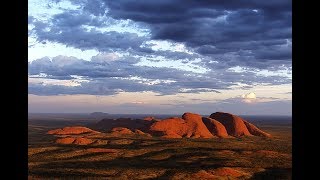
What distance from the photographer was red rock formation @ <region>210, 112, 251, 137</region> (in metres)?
90.4

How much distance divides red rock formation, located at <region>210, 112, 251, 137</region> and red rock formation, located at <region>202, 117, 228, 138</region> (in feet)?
10.6

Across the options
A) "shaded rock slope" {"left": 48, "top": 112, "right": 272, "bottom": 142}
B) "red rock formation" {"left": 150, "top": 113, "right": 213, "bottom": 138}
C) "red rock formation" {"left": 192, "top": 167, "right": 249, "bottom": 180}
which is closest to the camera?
"red rock formation" {"left": 192, "top": 167, "right": 249, "bottom": 180}

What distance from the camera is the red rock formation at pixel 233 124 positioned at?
297ft

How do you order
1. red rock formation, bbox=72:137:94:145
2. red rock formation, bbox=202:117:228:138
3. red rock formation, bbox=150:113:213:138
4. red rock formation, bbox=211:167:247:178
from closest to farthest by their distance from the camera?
red rock formation, bbox=211:167:247:178
red rock formation, bbox=72:137:94:145
red rock formation, bbox=150:113:213:138
red rock formation, bbox=202:117:228:138

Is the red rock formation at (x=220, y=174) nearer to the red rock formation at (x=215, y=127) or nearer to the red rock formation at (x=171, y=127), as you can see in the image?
the red rock formation at (x=171, y=127)

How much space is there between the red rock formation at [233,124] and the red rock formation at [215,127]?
10.6 feet

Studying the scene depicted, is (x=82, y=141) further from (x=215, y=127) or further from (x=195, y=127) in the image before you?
(x=215, y=127)

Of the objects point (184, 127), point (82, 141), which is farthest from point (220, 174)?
point (184, 127)

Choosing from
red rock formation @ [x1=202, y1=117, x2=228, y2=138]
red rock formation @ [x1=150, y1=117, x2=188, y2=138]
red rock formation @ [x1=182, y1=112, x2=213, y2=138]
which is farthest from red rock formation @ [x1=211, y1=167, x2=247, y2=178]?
red rock formation @ [x1=202, y1=117, x2=228, y2=138]

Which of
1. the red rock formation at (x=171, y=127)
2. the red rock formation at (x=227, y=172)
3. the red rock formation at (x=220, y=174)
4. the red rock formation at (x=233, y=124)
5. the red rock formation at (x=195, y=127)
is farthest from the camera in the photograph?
the red rock formation at (x=233, y=124)

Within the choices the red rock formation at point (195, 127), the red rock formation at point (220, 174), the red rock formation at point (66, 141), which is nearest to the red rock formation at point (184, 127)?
the red rock formation at point (195, 127)

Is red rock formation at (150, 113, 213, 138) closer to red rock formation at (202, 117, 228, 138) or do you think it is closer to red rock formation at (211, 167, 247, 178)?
red rock formation at (202, 117, 228, 138)
